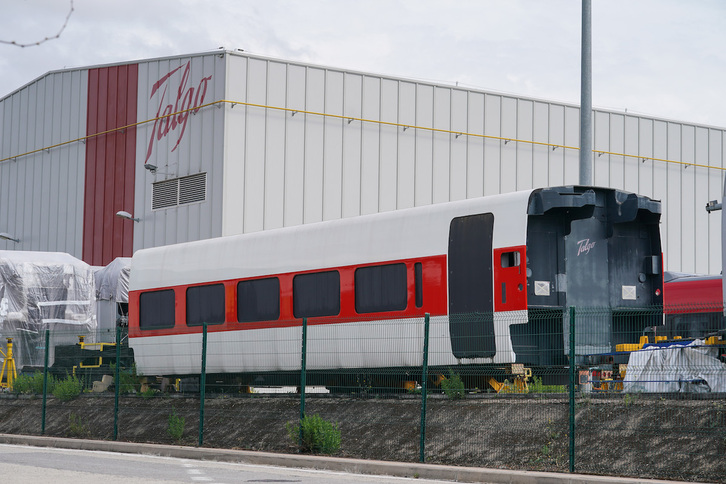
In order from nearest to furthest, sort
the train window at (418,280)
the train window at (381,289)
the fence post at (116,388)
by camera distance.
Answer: the train window at (418,280) → the train window at (381,289) → the fence post at (116,388)

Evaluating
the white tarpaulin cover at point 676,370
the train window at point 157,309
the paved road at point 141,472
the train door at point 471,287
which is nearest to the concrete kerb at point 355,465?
the paved road at point 141,472

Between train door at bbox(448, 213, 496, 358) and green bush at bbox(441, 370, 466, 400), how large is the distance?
64cm

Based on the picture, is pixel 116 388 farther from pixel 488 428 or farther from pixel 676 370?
pixel 676 370

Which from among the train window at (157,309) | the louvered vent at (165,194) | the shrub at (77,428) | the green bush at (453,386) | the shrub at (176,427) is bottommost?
the shrub at (77,428)

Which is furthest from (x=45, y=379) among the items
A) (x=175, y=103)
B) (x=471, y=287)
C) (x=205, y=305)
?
(x=175, y=103)

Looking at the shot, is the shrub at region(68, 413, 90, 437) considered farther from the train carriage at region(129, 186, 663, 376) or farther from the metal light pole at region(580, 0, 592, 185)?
the metal light pole at region(580, 0, 592, 185)

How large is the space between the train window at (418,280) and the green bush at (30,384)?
9446mm

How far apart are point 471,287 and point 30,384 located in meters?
12.0

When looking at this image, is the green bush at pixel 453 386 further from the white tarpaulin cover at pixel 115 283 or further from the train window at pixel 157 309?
the white tarpaulin cover at pixel 115 283

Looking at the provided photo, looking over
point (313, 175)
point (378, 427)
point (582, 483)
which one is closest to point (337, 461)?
point (378, 427)

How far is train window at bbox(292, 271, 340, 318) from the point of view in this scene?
19.6 meters

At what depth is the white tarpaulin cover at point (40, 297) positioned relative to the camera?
27797mm

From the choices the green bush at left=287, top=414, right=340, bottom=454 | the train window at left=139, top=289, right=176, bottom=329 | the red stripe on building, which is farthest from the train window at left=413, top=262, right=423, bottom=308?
the red stripe on building

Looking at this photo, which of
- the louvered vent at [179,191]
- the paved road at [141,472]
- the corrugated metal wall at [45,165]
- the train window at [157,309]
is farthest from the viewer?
the corrugated metal wall at [45,165]
